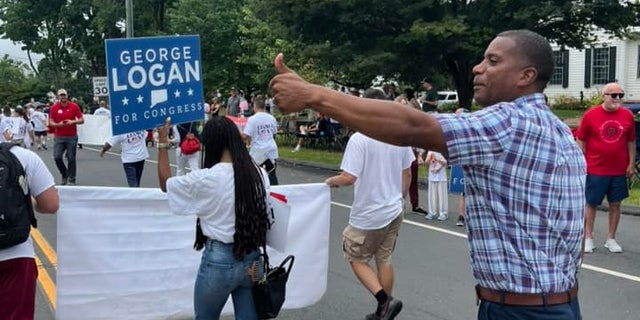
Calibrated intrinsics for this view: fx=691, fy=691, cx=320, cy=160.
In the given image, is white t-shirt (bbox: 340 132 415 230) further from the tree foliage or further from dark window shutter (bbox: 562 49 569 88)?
dark window shutter (bbox: 562 49 569 88)

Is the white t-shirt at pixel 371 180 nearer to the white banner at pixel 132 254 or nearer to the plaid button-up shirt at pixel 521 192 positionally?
the white banner at pixel 132 254

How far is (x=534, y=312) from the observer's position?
93.0 inches

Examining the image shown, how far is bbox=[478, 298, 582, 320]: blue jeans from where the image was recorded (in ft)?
7.76

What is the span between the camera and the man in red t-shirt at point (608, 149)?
7.87m

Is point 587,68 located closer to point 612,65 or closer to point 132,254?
point 612,65

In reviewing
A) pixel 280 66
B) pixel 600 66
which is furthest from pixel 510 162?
pixel 600 66

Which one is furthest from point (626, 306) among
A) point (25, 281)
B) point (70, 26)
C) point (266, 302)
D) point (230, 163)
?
point (70, 26)

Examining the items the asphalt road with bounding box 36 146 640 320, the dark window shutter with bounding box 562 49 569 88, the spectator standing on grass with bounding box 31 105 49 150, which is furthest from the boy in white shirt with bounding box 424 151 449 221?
the dark window shutter with bounding box 562 49 569 88

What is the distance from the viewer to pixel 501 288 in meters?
2.39

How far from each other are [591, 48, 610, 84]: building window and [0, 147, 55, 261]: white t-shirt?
36515 millimetres

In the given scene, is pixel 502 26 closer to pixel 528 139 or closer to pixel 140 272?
pixel 140 272

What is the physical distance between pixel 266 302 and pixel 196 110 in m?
2.12

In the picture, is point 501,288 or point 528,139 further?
point 501,288

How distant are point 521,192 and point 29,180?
2.64 metres
